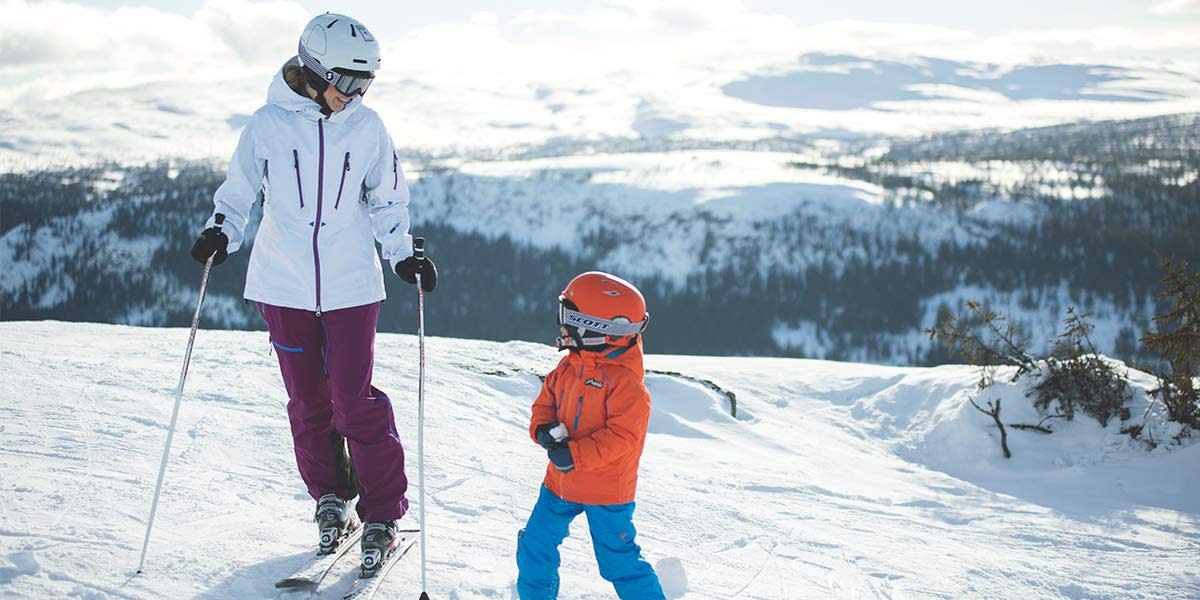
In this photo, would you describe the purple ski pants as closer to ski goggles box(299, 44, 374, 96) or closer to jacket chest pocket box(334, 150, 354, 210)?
jacket chest pocket box(334, 150, 354, 210)

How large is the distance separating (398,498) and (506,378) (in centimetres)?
487

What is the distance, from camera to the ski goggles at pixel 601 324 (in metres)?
3.18

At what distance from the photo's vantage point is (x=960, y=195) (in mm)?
150875

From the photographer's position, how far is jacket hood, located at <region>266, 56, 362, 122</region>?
3.33m

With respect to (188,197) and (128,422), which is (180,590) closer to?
(128,422)

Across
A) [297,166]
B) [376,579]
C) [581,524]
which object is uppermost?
[297,166]

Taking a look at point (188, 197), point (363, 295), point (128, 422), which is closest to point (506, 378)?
point (128, 422)

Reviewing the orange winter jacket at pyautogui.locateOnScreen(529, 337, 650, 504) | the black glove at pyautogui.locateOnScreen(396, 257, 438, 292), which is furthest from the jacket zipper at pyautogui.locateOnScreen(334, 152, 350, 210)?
the orange winter jacket at pyautogui.locateOnScreen(529, 337, 650, 504)

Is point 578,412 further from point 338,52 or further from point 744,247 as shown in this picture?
point 744,247

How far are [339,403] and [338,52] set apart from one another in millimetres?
1438

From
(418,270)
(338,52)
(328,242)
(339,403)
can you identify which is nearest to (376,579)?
(339,403)

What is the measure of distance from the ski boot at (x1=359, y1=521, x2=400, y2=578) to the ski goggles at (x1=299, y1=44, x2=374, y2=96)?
185cm

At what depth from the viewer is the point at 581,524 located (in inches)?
194

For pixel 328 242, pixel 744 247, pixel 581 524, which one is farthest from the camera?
pixel 744 247
